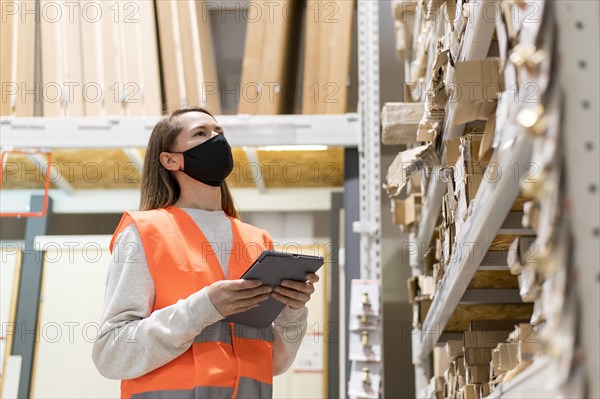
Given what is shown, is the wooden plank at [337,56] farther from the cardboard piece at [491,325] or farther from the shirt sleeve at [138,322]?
the shirt sleeve at [138,322]

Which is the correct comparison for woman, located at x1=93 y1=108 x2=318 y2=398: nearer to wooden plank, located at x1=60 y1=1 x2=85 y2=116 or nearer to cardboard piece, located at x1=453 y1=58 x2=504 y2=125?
cardboard piece, located at x1=453 y1=58 x2=504 y2=125

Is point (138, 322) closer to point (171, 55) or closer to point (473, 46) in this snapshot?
point (473, 46)

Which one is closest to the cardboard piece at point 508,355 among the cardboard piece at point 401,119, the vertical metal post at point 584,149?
the vertical metal post at point 584,149

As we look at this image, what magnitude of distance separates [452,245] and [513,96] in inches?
29.7

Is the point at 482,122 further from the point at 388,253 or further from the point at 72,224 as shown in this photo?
the point at 72,224

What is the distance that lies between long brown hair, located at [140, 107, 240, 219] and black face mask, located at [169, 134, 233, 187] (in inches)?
2.5

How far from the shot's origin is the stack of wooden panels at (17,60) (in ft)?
9.50

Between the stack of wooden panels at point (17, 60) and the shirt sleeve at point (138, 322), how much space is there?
153cm

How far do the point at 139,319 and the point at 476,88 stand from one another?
2.67 ft

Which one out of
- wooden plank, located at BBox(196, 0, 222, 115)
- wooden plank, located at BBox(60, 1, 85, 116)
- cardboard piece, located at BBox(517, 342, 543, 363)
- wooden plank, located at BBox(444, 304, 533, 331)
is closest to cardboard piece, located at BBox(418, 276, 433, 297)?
wooden plank, located at BBox(444, 304, 533, 331)

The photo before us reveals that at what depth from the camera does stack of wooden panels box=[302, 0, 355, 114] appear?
9.44ft

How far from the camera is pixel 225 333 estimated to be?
158cm

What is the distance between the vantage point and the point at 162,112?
292 cm

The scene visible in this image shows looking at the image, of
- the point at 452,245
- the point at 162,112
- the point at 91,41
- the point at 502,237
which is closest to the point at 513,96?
the point at 502,237
